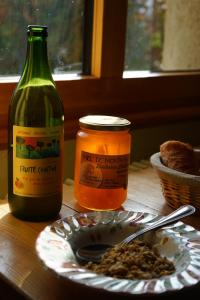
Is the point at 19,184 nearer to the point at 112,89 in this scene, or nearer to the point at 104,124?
the point at 104,124

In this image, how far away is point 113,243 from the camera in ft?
2.18

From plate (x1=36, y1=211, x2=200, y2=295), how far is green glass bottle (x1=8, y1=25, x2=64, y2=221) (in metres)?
0.07

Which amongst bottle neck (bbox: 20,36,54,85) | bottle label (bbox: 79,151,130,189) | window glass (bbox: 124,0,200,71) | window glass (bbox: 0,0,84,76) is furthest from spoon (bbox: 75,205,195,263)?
window glass (bbox: 124,0,200,71)

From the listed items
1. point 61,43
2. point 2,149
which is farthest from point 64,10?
point 2,149

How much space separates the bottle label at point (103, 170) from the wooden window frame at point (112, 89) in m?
0.25

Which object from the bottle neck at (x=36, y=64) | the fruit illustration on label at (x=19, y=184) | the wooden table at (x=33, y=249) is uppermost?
the bottle neck at (x=36, y=64)

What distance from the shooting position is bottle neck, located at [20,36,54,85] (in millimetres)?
707

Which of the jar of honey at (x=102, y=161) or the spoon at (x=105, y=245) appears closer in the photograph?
the spoon at (x=105, y=245)

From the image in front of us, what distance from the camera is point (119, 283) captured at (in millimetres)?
517

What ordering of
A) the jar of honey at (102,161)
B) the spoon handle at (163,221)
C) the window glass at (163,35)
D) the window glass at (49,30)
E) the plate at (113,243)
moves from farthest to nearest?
the window glass at (163,35) < the window glass at (49,30) < the jar of honey at (102,161) < the spoon handle at (163,221) < the plate at (113,243)

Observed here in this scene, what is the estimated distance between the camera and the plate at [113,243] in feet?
1.69

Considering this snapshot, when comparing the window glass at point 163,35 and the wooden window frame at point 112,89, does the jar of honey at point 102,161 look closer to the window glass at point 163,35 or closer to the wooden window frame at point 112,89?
the wooden window frame at point 112,89

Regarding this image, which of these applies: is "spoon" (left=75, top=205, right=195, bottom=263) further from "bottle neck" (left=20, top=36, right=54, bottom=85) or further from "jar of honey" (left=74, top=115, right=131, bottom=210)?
"bottle neck" (left=20, top=36, right=54, bottom=85)

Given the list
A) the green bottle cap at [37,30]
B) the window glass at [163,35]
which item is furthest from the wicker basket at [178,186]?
the window glass at [163,35]
